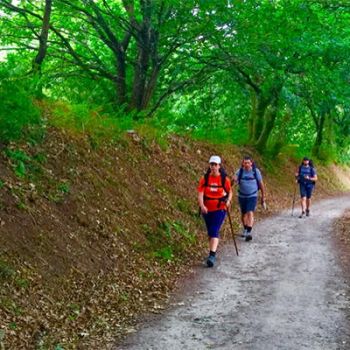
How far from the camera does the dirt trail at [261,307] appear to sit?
620cm

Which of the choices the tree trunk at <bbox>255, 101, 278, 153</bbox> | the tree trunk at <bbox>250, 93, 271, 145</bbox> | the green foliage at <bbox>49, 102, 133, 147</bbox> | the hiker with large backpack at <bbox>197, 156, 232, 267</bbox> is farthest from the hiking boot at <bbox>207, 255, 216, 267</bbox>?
the tree trunk at <bbox>255, 101, 278, 153</bbox>

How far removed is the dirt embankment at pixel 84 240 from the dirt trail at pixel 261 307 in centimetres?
52

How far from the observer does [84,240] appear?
27.0ft

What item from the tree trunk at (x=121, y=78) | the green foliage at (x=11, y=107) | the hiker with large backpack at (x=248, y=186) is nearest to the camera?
the green foliage at (x=11, y=107)

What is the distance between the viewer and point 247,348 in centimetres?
592

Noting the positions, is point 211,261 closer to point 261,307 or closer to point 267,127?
point 261,307

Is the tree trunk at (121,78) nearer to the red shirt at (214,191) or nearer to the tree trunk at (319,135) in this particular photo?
the red shirt at (214,191)

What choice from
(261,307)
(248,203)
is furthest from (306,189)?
(261,307)

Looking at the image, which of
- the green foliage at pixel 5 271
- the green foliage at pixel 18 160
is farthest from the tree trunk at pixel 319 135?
the green foliage at pixel 5 271

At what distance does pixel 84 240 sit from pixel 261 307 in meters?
2.82

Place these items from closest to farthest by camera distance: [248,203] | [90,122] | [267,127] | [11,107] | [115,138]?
[11,107] → [90,122] → [115,138] → [248,203] → [267,127]

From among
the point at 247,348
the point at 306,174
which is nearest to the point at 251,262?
the point at 247,348

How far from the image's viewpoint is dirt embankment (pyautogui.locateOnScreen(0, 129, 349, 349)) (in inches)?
244

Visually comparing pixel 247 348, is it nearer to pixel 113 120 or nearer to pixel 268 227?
pixel 113 120
